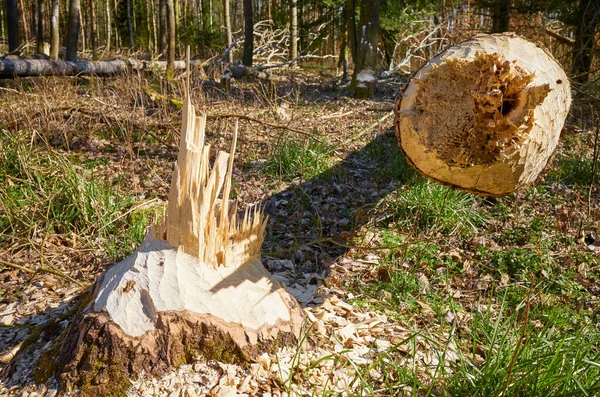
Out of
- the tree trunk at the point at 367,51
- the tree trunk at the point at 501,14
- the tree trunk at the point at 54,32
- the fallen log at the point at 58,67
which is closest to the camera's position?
the tree trunk at the point at 501,14

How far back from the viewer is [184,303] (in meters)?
2.20

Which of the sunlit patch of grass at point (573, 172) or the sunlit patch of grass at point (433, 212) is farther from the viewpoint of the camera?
the sunlit patch of grass at point (573, 172)

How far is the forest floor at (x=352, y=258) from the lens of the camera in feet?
7.06

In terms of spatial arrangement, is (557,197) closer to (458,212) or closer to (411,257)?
(458,212)

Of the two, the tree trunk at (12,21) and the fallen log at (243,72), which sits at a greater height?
the tree trunk at (12,21)

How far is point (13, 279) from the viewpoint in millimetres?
3545

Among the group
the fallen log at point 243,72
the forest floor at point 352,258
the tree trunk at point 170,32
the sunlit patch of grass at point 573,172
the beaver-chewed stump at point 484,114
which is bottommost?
the forest floor at point 352,258

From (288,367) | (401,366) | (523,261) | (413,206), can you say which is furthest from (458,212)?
(288,367)

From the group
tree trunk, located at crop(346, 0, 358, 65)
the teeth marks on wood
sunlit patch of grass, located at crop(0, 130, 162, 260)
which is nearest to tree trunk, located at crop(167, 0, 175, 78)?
tree trunk, located at crop(346, 0, 358, 65)

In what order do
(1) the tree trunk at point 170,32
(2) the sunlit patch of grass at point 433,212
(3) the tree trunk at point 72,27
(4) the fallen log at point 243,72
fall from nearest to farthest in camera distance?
(2) the sunlit patch of grass at point 433,212, (1) the tree trunk at point 170,32, (3) the tree trunk at point 72,27, (4) the fallen log at point 243,72

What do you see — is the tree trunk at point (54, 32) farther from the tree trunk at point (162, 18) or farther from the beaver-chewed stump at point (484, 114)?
the beaver-chewed stump at point (484, 114)

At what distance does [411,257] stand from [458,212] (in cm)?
88

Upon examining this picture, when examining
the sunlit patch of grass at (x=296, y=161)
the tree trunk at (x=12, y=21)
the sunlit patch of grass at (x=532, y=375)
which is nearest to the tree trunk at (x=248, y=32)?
the tree trunk at (x=12, y=21)

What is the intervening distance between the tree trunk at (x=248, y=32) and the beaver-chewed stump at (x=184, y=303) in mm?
11673
